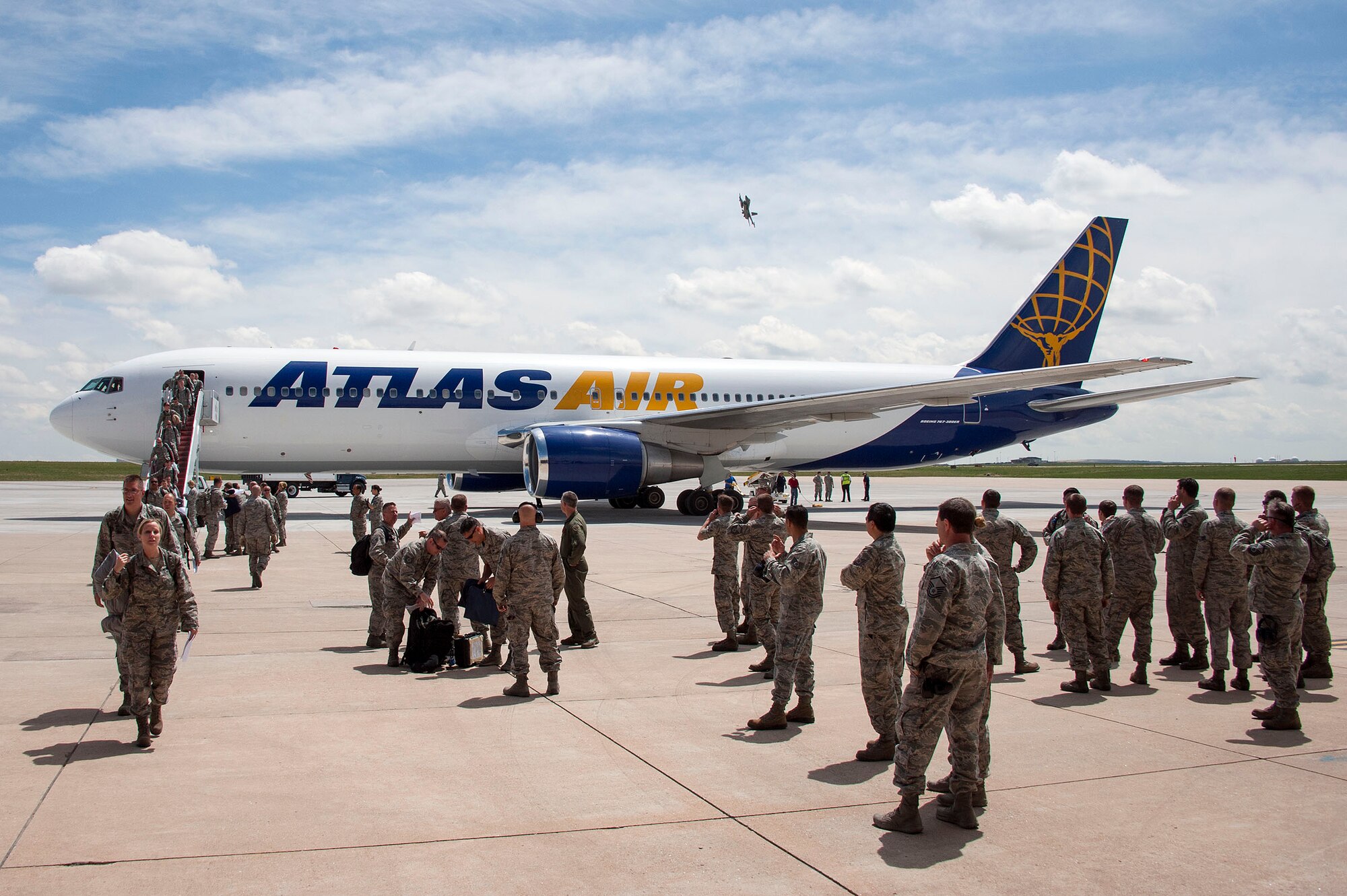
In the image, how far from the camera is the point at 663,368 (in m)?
26.9

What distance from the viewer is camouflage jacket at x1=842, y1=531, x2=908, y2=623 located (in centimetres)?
566

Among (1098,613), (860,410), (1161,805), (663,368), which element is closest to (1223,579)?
(1098,613)

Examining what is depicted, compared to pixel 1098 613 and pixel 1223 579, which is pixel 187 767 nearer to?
pixel 1098 613

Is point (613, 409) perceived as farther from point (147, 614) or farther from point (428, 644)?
point (147, 614)

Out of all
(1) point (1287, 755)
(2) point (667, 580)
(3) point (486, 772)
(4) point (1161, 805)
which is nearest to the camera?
(4) point (1161, 805)

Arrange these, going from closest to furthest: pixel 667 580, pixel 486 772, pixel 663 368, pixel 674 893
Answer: pixel 674 893 < pixel 486 772 < pixel 667 580 < pixel 663 368

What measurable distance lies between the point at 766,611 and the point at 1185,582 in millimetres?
3475

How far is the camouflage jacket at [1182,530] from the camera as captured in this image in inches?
325

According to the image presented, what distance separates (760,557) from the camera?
8.61 meters

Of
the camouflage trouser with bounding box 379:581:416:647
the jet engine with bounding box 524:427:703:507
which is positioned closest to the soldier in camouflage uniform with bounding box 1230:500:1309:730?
the camouflage trouser with bounding box 379:581:416:647

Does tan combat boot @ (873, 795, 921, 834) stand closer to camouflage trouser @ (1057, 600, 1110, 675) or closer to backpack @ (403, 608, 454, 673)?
camouflage trouser @ (1057, 600, 1110, 675)

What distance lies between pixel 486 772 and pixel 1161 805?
3413mm

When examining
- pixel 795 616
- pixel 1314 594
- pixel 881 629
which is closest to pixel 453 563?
pixel 795 616

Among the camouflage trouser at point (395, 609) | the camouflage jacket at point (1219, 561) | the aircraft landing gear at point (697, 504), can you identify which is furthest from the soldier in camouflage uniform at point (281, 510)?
the camouflage jacket at point (1219, 561)
